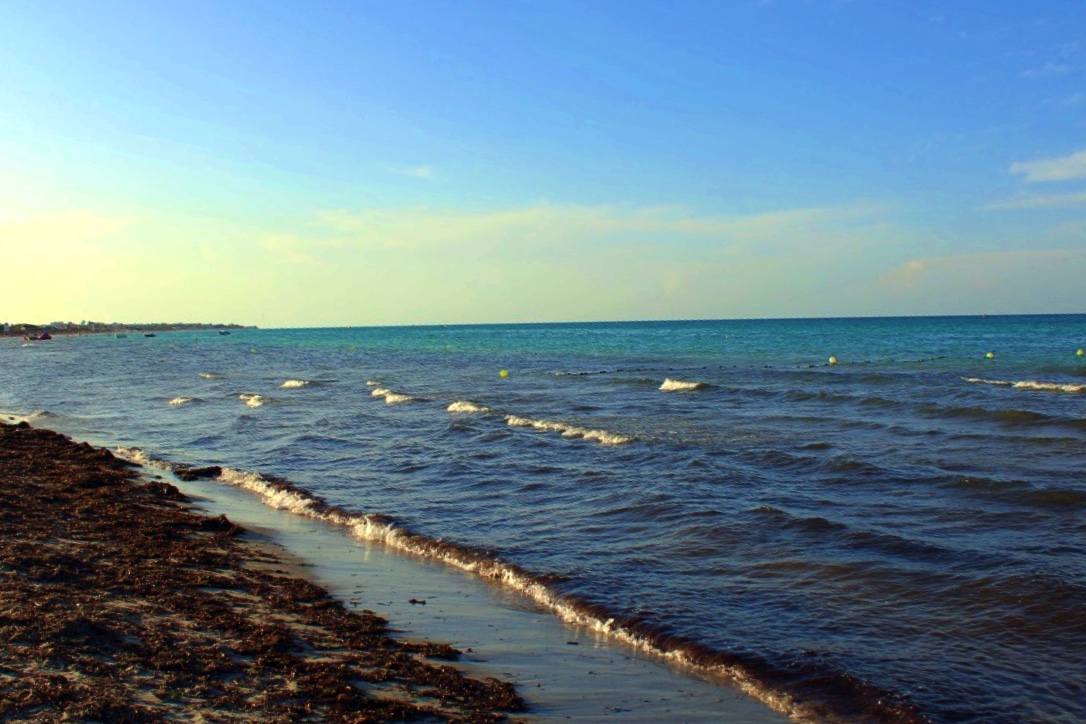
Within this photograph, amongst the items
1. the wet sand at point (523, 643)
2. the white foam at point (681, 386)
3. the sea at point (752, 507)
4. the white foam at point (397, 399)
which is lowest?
the wet sand at point (523, 643)

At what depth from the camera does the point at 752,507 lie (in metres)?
13.3

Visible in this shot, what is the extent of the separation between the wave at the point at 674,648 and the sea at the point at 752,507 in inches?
1.0

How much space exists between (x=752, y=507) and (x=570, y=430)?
9375 mm

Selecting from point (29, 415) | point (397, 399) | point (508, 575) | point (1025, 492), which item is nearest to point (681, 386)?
point (397, 399)

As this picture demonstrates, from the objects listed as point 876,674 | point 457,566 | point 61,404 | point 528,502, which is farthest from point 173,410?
point 876,674

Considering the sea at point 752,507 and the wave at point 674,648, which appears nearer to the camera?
the wave at point 674,648

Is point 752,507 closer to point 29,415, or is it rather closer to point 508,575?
point 508,575

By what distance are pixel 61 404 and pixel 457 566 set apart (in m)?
27.3

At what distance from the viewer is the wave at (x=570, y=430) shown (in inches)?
809

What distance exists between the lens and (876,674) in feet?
24.1

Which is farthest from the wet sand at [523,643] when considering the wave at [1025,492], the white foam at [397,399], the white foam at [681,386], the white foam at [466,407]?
the white foam at [681,386]

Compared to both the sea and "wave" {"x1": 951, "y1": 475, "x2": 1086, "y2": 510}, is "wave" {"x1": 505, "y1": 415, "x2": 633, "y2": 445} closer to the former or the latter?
the sea

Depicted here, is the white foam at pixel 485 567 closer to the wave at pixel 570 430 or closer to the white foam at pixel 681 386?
the wave at pixel 570 430

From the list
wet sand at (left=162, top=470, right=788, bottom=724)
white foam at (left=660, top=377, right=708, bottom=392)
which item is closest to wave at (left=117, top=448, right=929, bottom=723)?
wet sand at (left=162, top=470, right=788, bottom=724)
